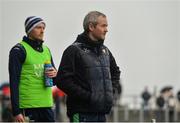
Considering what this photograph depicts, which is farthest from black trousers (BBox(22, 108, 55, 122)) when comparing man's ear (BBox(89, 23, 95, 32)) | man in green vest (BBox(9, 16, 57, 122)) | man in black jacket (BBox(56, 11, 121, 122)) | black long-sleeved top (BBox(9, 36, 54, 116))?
man's ear (BBox(89, 23, 95, 32))

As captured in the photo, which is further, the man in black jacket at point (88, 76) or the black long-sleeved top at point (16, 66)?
the black long-sleeved top at point (16, 66)

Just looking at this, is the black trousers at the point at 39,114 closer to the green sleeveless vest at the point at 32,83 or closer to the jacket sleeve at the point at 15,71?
the green sleeveless vest at the point at 32,83

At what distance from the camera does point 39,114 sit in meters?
11.2

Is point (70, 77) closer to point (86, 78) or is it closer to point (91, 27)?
point (86, 78)

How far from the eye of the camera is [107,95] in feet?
33.0

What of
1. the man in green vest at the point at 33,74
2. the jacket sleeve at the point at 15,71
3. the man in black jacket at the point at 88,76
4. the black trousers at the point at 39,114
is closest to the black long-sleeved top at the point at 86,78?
the man in black jacket at the point at 88,76

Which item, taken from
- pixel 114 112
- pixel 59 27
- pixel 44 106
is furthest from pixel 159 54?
pixel 44 106

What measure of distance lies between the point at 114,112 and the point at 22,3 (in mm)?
11404

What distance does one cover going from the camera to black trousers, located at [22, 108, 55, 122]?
1116 centimetres

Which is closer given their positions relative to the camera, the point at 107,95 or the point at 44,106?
the point at 107,95

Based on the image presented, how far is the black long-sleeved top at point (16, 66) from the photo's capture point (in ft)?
35.3

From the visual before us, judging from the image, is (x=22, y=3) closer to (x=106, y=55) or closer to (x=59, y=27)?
(x=59, y=27)

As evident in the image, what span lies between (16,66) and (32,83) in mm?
287

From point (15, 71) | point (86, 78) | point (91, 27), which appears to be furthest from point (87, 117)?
point (15, 71)
